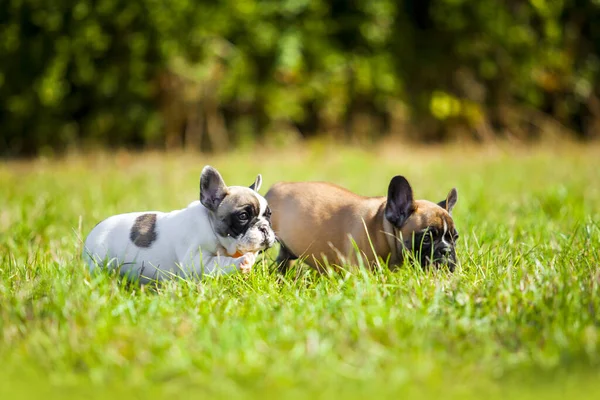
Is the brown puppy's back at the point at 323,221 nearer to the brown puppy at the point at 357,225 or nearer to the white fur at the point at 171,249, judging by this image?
the brown puppy at the point at 357,225

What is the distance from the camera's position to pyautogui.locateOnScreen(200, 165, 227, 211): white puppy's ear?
383 centimetres

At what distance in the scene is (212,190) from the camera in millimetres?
3875

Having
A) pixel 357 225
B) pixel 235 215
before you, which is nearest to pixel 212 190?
pixel 235 215

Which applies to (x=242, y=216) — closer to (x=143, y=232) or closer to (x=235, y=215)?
(x=235, y=215)

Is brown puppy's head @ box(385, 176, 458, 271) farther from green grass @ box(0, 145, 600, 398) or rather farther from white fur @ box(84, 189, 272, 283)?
white fur @ box(84, 189, 272, 283)

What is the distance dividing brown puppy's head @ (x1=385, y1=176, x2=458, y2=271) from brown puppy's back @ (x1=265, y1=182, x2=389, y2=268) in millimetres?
165

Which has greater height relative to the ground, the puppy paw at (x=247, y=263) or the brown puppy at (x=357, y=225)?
the brown puppy at (x=357, y=225)

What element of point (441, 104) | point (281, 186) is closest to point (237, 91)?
point (441, 104)

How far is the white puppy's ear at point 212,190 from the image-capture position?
383 centimetres

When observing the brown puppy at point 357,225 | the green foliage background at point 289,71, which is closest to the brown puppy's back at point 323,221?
the brown puppy at point 357,225

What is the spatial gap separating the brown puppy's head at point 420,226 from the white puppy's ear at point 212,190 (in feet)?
3.08

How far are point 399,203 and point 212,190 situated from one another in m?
1.05

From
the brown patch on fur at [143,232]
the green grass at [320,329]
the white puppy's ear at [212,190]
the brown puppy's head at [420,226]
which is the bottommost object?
the green grass at [320,329]

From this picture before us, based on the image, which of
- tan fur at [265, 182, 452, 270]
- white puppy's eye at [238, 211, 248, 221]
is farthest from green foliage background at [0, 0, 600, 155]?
white puppy's eye at [238, 211, 248, 221]
